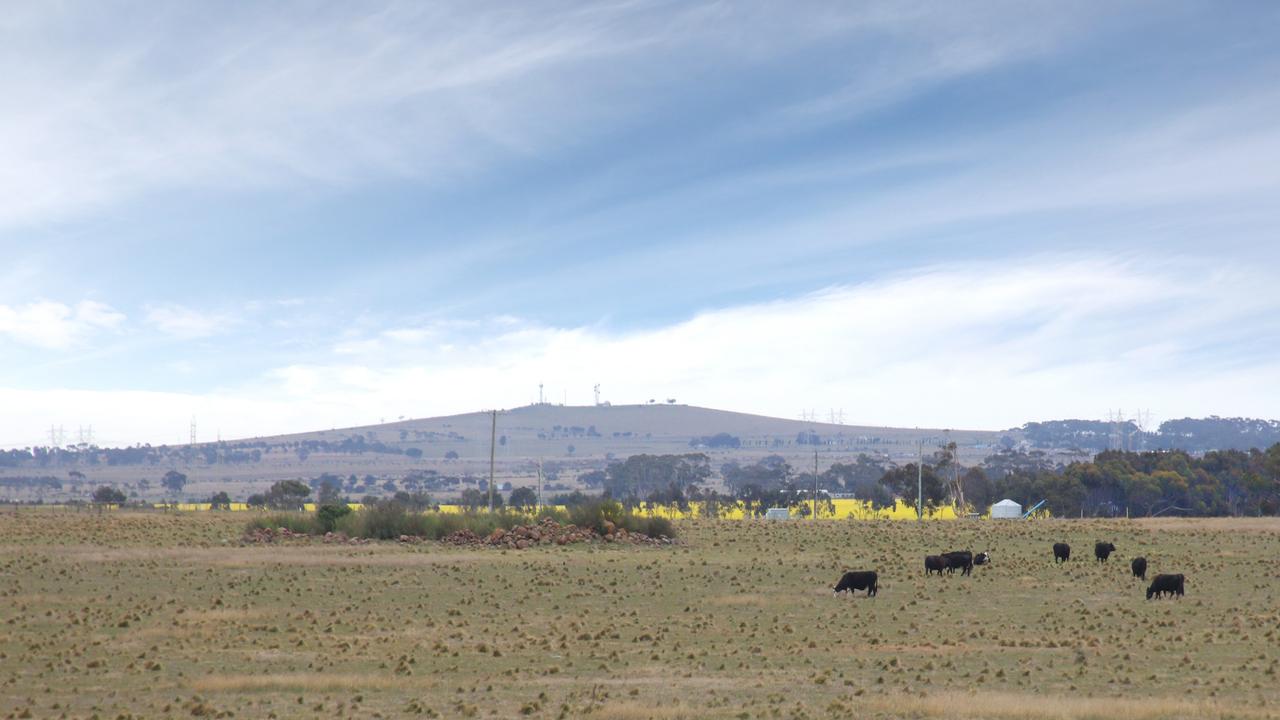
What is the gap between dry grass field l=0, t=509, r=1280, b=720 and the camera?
22.0 metres

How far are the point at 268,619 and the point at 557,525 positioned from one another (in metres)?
36.4

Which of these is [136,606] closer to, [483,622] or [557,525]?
[483,622]

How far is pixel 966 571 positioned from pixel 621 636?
21.2m

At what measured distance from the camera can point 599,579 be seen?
4622cm

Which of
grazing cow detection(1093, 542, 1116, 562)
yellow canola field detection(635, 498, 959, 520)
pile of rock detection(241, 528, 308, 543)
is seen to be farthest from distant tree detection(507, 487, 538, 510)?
grazing cow detection(1093, 542, 1116, 562)

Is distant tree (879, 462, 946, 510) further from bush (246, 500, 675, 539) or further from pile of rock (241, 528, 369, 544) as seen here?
pile of rock (241, 528, 369, 544)

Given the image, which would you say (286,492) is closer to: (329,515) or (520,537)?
(329,515)

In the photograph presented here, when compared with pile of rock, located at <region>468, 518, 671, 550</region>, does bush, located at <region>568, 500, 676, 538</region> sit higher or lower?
higher

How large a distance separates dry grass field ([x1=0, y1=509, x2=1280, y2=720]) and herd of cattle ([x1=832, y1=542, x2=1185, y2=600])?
28.7 inches

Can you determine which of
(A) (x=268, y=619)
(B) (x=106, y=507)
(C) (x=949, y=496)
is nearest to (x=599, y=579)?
(A) (x=268, y=619)

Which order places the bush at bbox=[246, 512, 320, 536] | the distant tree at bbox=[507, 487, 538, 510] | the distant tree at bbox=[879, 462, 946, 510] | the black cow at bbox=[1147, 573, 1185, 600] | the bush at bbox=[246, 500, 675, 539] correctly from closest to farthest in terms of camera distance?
the black cow at bbox=[1147, 573, 1185, 600] < the bush at bbox=[246, 500, 675, 539] < the bush at bbox=[246, 512, 320, 536] < the distant tree at bbox=[879, 462, 946, 510] < the distant tree at bbox=[507, 487, 538, 510]

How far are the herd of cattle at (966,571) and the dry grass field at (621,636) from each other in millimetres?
729

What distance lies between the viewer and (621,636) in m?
30.7

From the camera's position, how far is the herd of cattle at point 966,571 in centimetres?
3869
